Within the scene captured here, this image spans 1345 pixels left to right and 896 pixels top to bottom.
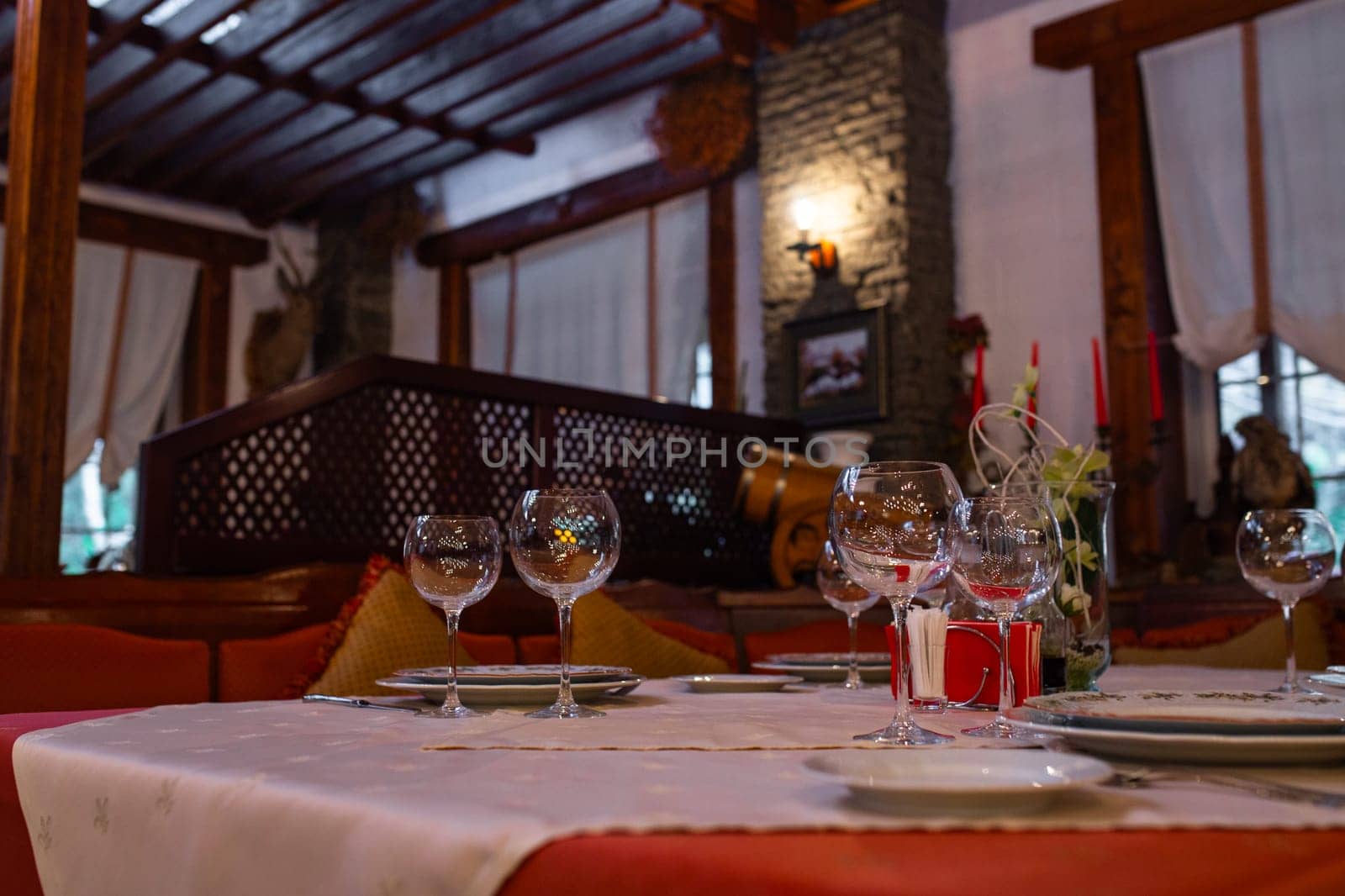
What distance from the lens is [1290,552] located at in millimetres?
1559

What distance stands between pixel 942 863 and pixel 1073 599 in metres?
0.92

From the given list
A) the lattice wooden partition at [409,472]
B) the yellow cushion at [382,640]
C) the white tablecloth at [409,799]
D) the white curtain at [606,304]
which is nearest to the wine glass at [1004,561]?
the white tablecloth at [409,799]

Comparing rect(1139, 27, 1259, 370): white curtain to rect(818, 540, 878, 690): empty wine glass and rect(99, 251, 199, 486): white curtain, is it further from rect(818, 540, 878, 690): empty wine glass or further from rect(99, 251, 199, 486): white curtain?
rect(99, 251, 199, 486): white curtain

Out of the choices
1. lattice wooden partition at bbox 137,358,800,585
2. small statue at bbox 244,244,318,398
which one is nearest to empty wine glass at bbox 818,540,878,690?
lattice wooden partition at bbox 137,358,800,585

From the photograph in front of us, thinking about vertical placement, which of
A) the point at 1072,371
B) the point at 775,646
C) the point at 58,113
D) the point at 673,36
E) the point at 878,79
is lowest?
the point at 775,646

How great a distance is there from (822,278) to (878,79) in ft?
3.03

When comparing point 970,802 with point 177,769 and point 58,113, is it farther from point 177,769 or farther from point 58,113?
point 58,113

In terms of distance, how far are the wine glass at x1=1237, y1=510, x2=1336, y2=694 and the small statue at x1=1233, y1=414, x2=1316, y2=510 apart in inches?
127

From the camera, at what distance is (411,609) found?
2.40 metres

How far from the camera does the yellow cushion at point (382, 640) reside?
2.26 m

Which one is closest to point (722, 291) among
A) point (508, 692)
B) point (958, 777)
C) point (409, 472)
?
point (409, 472)

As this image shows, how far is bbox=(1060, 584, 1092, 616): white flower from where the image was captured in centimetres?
139

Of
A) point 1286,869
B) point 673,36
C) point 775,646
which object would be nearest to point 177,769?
point 1286,869

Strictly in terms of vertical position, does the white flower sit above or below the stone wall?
below
